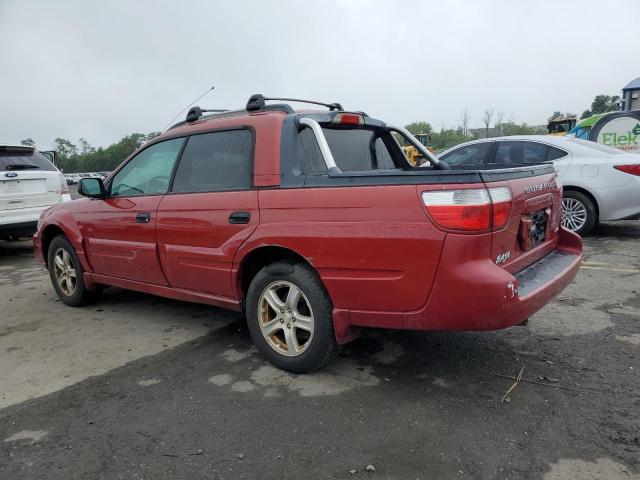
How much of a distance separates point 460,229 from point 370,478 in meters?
1.26

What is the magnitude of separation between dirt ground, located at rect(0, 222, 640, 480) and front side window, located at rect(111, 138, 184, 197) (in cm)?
118

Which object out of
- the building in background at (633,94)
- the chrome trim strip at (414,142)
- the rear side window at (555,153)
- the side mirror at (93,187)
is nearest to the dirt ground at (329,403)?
the side mirror at (93,187)

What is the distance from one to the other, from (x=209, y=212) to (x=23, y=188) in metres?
5.54

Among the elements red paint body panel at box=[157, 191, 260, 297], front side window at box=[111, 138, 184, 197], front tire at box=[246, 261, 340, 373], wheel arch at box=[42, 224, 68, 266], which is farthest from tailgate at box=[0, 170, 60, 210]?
front tire at box=[246, 261, 340, 373]

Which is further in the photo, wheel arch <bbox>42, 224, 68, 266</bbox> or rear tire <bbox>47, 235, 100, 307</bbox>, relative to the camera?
wheel arch <bbox>42, 224, 68, 266</bbox>

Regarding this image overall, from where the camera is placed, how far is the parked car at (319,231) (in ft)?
8.44

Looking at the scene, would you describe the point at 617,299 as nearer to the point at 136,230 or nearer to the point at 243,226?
the point at 243,226

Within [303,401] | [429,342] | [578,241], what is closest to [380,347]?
[429,342]

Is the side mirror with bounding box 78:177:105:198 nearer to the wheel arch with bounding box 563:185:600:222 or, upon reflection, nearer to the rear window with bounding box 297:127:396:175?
the rear window with bounding box 297:127:396:175

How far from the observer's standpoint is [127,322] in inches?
176

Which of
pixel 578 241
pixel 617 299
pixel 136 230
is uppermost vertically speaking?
pixel 136 230

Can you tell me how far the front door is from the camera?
4.01 m

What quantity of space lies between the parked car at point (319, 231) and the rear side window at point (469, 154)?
374 cm

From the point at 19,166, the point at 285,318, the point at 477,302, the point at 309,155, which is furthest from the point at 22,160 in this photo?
the point at 477,302
